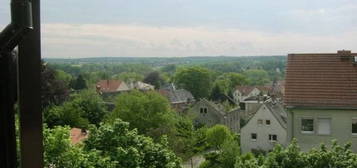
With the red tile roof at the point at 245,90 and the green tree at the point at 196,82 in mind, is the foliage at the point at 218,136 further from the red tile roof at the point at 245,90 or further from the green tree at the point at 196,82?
the red tile roof at the point at 245,90

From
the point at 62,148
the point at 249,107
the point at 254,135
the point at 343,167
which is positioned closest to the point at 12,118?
the point at 62,148

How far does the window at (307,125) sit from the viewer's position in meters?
18.2

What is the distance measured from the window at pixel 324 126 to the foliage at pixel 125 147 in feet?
24.7

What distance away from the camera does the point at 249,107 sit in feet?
221

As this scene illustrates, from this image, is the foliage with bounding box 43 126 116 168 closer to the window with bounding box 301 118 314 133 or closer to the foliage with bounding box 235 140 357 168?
the foliage with bounding box 235 140 357 168

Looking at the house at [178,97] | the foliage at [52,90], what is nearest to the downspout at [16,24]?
the foliage at [52,90]

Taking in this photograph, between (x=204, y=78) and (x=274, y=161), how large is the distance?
250 feet

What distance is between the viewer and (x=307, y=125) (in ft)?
60.3

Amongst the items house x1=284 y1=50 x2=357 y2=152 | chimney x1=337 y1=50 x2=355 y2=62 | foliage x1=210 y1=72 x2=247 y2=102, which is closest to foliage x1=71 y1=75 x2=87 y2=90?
foliage x1=210 y1=72 x2=247 y2=102

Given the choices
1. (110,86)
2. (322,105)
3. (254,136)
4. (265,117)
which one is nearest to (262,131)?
(254,136)

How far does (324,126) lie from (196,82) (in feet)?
231

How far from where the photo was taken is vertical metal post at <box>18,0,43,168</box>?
5.34 ft

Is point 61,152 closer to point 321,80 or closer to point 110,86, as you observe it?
point 321,80

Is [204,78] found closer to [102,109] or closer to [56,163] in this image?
[102,109]
